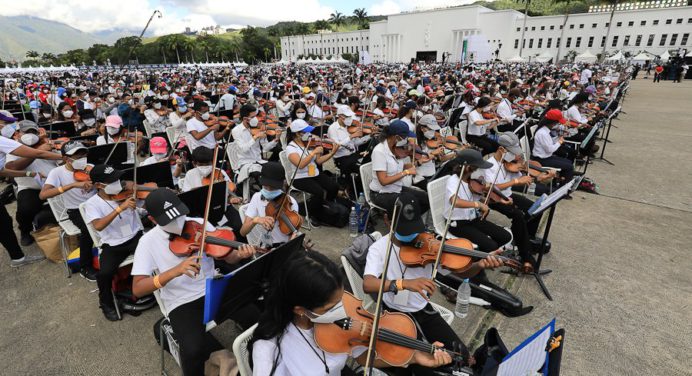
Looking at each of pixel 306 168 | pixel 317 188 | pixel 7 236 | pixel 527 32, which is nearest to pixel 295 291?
pixel 317 188

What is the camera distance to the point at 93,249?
411 centimetres

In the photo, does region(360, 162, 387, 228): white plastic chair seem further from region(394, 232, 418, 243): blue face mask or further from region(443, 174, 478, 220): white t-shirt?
region(394, 232, 418, 243): blue face mask

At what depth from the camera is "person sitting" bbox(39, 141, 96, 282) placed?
4.05 metres

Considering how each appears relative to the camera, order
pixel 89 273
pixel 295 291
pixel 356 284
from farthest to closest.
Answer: pixel 89 273 → pixel 356 284 → pixel 295 291

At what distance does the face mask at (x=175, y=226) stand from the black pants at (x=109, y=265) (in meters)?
1.39

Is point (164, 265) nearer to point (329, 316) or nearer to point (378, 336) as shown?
point (329, 316)

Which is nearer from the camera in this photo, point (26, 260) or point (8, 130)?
point (26, 260)

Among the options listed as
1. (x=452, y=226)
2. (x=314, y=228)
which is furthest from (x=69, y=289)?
(x=452, y=226)

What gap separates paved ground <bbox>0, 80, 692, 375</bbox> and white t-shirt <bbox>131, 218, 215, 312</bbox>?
77cm

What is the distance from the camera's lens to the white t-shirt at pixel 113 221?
3.49m

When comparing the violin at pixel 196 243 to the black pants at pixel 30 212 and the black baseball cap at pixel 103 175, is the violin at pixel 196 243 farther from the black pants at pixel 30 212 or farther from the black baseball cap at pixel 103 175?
the black pants at pixel 30 212

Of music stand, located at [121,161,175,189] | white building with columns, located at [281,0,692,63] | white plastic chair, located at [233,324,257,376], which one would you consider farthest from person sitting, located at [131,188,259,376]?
white building with columns, located at [281,0,692,63]

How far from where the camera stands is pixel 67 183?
421cm

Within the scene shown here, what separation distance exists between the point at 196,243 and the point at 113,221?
4.80 feet
